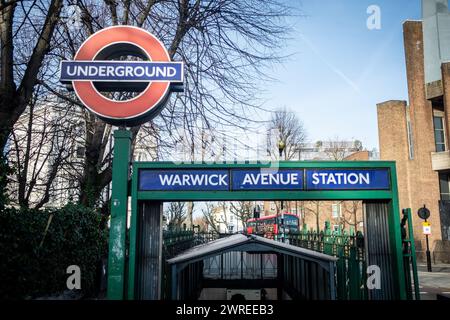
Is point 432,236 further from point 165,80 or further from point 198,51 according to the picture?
point 165,80

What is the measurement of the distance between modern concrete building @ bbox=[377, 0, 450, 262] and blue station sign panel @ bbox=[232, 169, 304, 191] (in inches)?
990

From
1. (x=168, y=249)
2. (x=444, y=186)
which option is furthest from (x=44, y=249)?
(x=444, y=186)

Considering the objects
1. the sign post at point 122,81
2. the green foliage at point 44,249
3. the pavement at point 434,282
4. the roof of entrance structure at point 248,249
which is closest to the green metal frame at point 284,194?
the sign post at point 122,81

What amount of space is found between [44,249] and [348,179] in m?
7.34

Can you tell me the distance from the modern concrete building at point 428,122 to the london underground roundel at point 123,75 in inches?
1027

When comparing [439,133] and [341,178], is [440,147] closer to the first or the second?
[439,133]

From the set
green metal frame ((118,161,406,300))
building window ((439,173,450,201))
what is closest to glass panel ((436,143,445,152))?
building window ((439,173,450,201))

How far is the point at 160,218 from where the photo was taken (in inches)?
249

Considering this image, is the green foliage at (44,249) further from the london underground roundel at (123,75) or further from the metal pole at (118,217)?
the london underground roundel at (123,75)

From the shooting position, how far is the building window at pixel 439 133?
28547mm

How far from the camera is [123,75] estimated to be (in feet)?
21.2

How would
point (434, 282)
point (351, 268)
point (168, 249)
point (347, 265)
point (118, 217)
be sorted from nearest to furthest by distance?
point (118, 217) < point (351, 268) < point (347, 265) < point (168, 249) < point (434, 282)
